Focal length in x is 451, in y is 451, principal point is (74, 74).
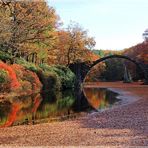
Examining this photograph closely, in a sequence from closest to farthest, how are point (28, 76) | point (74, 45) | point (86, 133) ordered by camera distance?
point (86, 133) < point (28, 76) < point (74, 45)

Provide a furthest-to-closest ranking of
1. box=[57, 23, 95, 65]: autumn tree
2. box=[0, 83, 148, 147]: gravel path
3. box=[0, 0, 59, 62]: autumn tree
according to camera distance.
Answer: box=[57, 23, 95, 65]: autumn tree → box=[0, 0, 59, 62]: autumn tree → box=[0, 83, 148, 147]: gravel path

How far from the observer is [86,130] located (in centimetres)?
2053

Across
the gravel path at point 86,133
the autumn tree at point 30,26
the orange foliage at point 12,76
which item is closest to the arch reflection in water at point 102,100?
the orange foliage at point 12,76

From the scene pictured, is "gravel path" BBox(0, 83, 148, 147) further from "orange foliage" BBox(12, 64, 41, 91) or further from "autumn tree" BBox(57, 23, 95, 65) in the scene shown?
"autumn tree" BBox(57, 23, 95, 65)

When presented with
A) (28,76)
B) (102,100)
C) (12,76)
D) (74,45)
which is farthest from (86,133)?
(74,45)

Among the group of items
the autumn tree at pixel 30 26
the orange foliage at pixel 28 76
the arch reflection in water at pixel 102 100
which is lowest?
the arch reflection in water at pixel 102 100

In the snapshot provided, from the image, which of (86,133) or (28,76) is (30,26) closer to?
(28,76)

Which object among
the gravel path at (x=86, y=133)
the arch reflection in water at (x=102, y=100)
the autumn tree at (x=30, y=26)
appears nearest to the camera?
the gravel path at (x=86, y=133)

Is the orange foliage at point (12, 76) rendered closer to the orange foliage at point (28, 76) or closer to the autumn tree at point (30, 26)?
the autumn tree at point (30, 26)

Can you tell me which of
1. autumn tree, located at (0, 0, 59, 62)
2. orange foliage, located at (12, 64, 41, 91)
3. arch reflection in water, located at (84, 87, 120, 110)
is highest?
autumn tree, located at (0, 0, 59, 62)

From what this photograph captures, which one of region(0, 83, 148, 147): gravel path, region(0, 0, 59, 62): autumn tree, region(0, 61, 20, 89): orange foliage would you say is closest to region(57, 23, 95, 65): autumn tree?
region(0, 0, 59, 62): autumn tree

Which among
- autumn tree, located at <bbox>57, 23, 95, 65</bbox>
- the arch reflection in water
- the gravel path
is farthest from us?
autumn tree, located at <bbox>57, 23, 95, 65</bbox>

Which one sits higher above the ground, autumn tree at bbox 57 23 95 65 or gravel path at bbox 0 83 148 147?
autumn tree at bbox 57 23 95 65

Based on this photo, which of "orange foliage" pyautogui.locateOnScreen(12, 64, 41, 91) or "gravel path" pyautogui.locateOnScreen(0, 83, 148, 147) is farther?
"orange foliage" pyautogui.locateOnScreen(12, 64, 41, 91)
